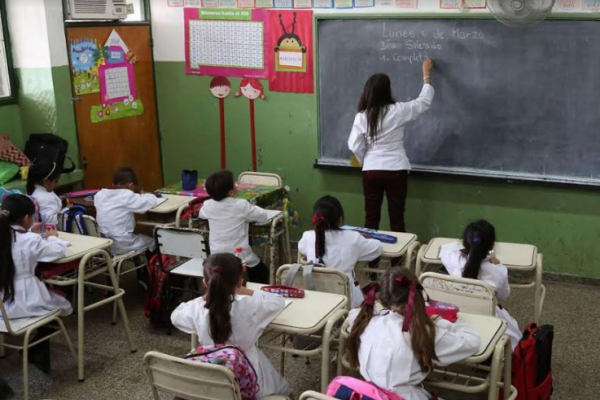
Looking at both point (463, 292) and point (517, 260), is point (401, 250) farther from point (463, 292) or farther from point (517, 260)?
point (463, 292)

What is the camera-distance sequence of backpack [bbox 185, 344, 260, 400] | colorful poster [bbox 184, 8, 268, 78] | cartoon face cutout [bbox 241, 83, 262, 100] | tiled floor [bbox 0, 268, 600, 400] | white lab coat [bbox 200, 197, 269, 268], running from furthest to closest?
cartoon face cutout [bbox 241, 83, 262, 100] < colorful poster [bbox 184, 8, 268, 78] < white lab coat [bbox 200, 197, 269, 268] < tiled floor [bbox 0, 268, 600, 400] < backpack [bbox 185, 344, 260, 400]

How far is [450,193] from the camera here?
518cm

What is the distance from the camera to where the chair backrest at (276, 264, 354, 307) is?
3.24m

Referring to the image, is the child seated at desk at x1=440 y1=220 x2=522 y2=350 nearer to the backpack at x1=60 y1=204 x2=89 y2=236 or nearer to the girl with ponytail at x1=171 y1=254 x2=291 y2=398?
the girl with ponytail at x1=171 y1=254 x2=291 y2=398

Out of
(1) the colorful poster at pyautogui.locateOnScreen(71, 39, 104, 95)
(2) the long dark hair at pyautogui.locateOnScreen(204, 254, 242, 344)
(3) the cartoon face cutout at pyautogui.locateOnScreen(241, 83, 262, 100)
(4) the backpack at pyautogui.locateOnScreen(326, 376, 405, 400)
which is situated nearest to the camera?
(4) the backpack at pyautogui.locateOnScreen(326, 376, 405, 400)

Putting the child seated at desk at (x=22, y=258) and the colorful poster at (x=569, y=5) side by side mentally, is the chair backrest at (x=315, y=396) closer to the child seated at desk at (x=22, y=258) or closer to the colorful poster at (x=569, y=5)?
the child seated at desk at (x=22, y=258)

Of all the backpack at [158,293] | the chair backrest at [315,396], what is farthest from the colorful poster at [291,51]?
the chair backrest at [315,396]

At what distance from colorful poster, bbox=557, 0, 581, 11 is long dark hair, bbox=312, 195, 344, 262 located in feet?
7.16

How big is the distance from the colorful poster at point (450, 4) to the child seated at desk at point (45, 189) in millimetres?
2794

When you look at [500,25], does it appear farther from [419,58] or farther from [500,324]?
[500,324]

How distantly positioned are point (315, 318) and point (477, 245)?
0.88 meters

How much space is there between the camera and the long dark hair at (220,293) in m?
2.66

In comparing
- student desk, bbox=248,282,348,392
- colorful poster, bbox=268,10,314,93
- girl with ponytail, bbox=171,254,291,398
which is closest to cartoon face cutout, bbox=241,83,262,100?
colorful poster, bbox=268,10,314,93

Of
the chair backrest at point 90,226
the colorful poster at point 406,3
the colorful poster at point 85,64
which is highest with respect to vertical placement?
the colorful poster at point 406,3
